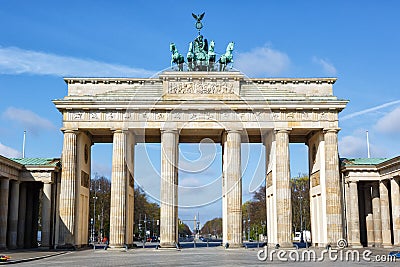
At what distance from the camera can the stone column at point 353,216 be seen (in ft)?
189

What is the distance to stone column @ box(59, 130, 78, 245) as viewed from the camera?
55656 millimetres

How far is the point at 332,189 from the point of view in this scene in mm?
56812

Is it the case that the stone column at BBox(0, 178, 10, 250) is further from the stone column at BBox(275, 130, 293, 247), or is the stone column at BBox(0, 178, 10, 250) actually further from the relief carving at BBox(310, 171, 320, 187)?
the relief carving at BBox(310, 171, 320, 187)

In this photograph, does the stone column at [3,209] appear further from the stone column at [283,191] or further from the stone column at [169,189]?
the stone column at [283,191]

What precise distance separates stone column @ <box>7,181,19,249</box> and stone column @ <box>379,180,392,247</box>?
123 feet

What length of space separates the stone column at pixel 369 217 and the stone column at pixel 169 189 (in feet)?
69.3

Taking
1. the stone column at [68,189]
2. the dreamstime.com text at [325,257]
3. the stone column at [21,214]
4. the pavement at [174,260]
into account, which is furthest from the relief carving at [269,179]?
the stone column at [21,214]

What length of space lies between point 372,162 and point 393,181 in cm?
716

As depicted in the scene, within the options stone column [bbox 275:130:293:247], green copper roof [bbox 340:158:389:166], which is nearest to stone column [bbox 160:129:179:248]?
stone column [bbox 275:130:293:247]

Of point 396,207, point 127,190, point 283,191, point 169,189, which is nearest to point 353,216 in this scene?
point 396,207

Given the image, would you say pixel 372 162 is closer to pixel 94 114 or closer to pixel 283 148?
pixel 283 148

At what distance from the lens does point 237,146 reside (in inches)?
2302

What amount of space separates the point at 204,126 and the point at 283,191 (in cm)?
1078

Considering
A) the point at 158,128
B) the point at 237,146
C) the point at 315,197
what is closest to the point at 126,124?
the point at 158,128
